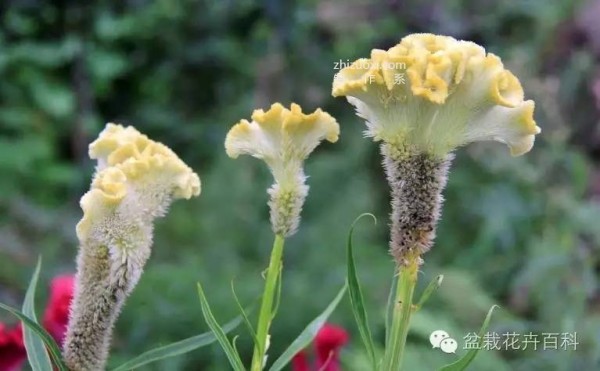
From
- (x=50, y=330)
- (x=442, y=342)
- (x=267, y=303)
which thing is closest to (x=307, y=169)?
(x=50, y=330)

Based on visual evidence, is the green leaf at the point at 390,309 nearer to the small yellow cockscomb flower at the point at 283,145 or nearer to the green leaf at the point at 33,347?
the small yellow cockscomb flower at the point at 283,145

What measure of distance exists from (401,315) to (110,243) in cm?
17

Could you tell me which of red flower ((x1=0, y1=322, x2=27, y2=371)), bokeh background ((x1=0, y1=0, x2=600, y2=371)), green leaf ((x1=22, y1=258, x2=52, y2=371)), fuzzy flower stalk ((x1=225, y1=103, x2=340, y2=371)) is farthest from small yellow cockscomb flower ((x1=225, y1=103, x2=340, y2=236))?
bokeh background ((x1=0, y1=0, x2=600, y2=371))

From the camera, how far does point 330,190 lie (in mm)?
2221

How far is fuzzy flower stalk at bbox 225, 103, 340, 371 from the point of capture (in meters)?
0.52

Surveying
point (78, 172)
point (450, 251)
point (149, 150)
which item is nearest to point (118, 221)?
point (149, 150)

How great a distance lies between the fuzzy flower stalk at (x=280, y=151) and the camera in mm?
518

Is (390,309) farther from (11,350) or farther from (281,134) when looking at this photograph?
(11,350)

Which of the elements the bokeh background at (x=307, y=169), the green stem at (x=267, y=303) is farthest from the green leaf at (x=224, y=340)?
the bokeh background at (x=307, y=169)

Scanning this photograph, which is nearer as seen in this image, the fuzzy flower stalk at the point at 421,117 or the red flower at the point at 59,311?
the fuzzy flower stalk at the point at 421,117

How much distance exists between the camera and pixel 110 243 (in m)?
0.54

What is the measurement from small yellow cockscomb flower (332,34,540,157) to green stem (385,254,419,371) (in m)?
0.06

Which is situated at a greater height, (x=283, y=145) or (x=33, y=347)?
(x=283, y=145)

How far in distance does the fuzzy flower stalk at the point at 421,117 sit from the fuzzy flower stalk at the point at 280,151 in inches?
1.2
